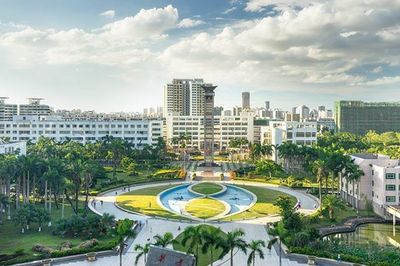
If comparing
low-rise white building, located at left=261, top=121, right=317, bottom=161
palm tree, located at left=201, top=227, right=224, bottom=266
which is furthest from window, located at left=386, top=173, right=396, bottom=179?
low-rise white building, located at left=261, top=121, right=317, bottom=161

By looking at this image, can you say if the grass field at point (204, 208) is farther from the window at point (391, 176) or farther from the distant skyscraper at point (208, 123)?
the distant skyscraper at point (208, 123)

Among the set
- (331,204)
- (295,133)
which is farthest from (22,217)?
(295,133)

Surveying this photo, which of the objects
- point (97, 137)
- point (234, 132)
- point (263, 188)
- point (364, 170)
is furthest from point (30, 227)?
point (234, 132)

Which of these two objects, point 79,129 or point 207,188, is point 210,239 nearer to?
point 207,188

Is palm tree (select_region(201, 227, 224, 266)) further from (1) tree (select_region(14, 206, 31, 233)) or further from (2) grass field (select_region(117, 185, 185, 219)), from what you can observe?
(1) tree (select_region(14, 206, 31, 233))

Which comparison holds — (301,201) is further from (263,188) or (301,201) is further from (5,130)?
(5,130)

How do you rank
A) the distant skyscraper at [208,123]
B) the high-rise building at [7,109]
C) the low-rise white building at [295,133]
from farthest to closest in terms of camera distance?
the high-rise building at [7,109]
the low-rise white building at [295,133]
the distant skyscraper at [208,123]

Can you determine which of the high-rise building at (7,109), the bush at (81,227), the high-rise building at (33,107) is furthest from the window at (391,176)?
the high-rise building at (7,109)
